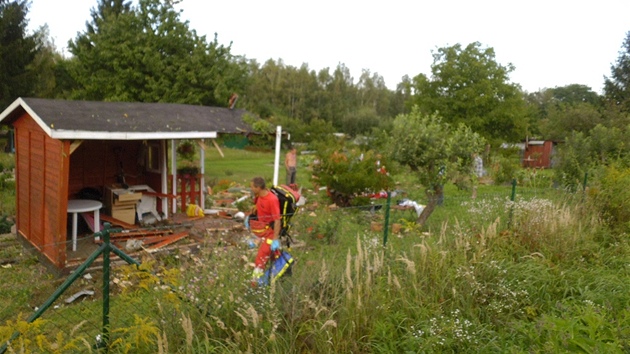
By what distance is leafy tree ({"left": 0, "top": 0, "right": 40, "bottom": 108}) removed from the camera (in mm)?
24938

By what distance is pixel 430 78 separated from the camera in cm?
3081

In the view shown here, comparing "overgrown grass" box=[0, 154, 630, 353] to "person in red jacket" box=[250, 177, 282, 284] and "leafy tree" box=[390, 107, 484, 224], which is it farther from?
"leafy tree" box=[390, 107, 484, 224]

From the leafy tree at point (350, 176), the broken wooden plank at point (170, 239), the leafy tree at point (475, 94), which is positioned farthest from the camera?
the leafy tree at point (475, 94)

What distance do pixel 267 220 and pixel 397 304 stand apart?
1.99 metres

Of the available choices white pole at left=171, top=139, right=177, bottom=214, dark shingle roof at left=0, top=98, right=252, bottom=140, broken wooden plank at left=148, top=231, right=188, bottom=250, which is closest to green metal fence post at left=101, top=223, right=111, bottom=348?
dark shingle roof at left=0, top=98, right=252, bottom=140

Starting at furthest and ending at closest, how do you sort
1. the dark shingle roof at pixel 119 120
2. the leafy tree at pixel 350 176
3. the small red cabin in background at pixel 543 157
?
1. the small red cabin in background at pixel 543 157
2. the leafy tree at pixel 350 176
3. the dark shingle roof at pixel 119 120

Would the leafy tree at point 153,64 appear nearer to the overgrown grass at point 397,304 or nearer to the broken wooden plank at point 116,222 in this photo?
the broken wooden plank at point 116,222

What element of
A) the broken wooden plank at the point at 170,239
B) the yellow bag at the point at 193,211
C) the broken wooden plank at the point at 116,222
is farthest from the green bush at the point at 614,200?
the broken wooden plank at the point at 116,222

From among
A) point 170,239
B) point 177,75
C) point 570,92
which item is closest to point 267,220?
point 170,239

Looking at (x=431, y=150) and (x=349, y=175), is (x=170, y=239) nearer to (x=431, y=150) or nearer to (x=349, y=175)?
(x=349, y=175)

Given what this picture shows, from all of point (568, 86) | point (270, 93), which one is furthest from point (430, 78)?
point (568, 86)

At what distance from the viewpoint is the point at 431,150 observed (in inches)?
386

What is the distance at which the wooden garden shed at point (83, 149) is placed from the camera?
748cm

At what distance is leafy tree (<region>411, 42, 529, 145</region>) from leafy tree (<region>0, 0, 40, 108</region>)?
2316cm
